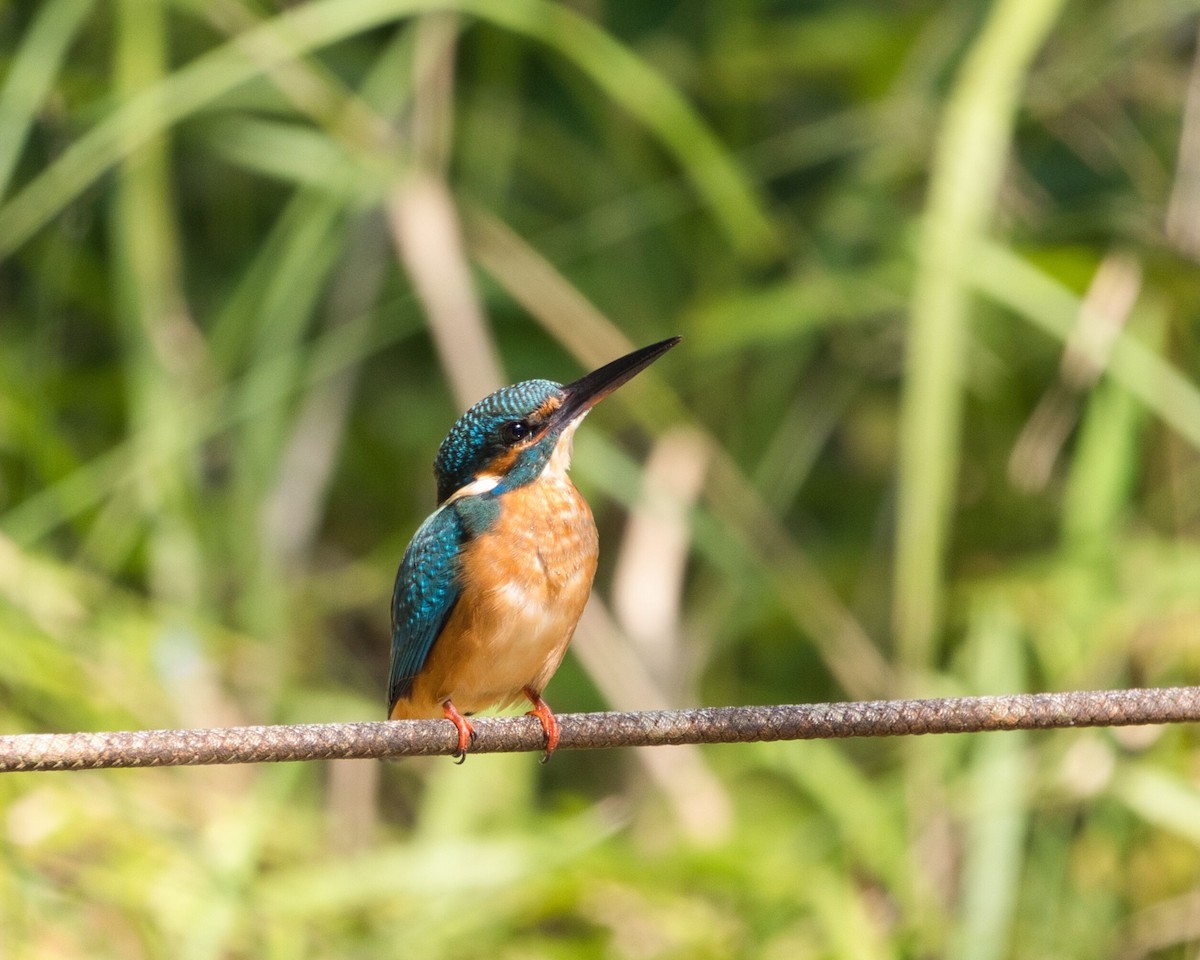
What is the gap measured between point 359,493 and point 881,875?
2079mm

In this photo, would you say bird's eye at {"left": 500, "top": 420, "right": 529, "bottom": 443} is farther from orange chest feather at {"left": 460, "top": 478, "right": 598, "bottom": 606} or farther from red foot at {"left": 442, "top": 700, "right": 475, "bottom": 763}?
red foot at {"left": 442, "top": 700, "right": 475, "bottom": 763}

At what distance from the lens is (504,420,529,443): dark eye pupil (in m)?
2.33

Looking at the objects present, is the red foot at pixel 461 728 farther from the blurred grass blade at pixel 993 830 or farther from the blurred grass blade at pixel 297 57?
the blurred grass blade at pixel 297 57

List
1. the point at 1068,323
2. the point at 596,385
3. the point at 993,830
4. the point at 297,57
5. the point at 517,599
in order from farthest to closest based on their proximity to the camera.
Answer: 1. the point at 297,57
2. the point at 1068,323
3. the point at 993,830
4. the point at 596,385
5. the point at 517,599

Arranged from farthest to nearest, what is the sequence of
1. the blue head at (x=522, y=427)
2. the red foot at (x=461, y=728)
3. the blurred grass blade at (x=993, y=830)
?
the blurred grass blade at (x=993, y=830), the blue head at (x=522, y=427), the red foot at (x=461, y=728)

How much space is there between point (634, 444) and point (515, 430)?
6.46ft

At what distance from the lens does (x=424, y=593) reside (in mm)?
2279

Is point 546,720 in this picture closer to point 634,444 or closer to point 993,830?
point 993,830

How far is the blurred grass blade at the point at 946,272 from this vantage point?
107 inches

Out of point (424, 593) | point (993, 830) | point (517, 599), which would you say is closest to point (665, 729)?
point (517, 599)

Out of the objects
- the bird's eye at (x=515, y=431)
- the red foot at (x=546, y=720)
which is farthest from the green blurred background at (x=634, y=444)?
the bird's eye at (x=515, y=431)

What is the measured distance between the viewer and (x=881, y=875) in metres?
2.78

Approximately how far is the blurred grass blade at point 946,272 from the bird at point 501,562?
684 millimetres

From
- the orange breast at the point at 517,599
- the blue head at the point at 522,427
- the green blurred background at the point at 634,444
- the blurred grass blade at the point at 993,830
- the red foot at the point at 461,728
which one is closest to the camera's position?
the red foot at the point at 461,728
